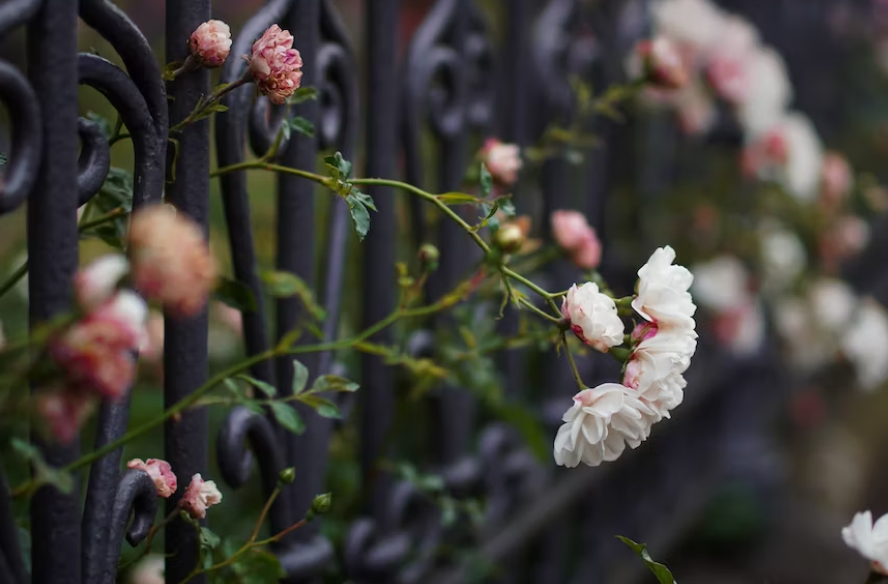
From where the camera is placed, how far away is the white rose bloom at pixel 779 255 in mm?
1928

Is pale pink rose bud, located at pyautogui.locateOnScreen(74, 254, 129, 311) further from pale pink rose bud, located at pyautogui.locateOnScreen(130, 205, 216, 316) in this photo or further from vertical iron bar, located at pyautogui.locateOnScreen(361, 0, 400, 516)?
vertical iron bar, located at pyautogui.locateOnScreen(361, 0, 400, 516)

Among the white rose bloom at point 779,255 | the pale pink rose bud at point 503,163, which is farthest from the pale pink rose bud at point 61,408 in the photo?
the white rose bloom at point 779,255

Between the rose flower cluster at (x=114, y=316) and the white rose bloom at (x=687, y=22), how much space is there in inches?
55.6

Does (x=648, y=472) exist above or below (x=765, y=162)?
below

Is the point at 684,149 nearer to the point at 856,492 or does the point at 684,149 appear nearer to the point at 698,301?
the point at 698,301

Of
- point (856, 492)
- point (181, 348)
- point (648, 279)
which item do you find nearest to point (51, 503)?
point (181, 348)

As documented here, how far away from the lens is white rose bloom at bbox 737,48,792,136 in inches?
71.7

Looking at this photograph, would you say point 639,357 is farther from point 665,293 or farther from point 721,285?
point 721,285

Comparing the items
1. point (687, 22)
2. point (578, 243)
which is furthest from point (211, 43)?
point (687, 22)

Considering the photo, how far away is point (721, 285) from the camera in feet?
6.26

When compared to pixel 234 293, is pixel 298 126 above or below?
above

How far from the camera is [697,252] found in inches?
77.5

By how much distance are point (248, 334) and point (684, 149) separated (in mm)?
1560

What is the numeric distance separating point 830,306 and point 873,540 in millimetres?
1287
